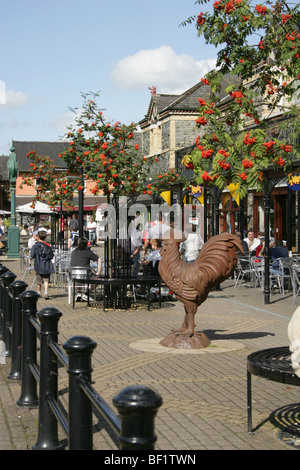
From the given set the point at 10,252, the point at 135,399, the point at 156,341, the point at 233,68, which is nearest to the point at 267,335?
the point at 156,341

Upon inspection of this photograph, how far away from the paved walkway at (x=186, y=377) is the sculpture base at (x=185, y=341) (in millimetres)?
168

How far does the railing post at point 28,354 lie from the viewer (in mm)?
6020

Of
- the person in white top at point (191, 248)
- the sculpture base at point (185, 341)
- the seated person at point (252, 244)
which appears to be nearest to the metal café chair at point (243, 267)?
the seated person at point (252, 244)

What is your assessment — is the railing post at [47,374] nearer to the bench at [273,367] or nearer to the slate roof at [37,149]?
the bench at [273,367]

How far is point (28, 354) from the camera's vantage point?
609 centimetres

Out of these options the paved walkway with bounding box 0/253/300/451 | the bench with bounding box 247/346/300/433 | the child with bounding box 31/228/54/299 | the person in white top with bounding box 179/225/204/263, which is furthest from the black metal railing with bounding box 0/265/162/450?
the person in white top with bounding box 179/225/204/263

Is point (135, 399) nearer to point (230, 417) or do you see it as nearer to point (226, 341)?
point (230, 417)

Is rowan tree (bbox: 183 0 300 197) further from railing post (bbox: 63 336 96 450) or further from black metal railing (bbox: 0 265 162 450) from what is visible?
railing post (bbox: 63 336 96 450)

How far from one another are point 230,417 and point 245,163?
425 cm

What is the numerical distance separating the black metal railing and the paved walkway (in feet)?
1.03

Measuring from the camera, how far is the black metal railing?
99.1 inches

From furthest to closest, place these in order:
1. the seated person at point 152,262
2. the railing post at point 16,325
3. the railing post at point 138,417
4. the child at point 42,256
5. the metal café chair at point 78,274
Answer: the seated person at point 152,262, the child at point 42,256, the metal café chair at point 78,274, the railing post at point 16,325, the railing post at point 138,417

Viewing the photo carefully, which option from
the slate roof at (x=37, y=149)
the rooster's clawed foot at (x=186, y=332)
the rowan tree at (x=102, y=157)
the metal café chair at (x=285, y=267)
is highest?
the slate roof at (x=37, y=149)

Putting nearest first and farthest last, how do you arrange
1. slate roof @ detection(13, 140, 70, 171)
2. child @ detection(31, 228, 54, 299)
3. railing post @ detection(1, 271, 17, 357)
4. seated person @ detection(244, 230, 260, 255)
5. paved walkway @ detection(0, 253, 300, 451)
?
paved walkway @ detection(0, 253, 300, 451) → railing post @ detection(1, 271, 17, 357) → child @ detection(31, 228, 54, 299) → seated person @ detection(244, 230, 260, 255) → slate roof @ detection(13, 140, 70, 171)
